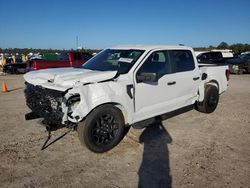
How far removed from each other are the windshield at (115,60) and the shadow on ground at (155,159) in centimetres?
150

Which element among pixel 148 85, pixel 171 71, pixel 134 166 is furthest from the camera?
pixel 171 71

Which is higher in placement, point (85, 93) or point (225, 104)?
point (85, 93)

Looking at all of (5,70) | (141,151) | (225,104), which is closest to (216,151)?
(141,151)

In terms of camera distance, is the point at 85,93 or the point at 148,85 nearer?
the point at 85,93

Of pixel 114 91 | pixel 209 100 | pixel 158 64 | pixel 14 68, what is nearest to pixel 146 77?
pixel 114 91

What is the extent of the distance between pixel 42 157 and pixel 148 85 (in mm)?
2299

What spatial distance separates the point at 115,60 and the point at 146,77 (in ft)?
3.26

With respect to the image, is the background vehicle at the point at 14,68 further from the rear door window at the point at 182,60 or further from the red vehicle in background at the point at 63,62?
the rear door window at the point at 182,60

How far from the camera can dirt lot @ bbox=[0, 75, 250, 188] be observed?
345cm

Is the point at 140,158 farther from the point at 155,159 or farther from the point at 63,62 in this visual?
the point at 63,62

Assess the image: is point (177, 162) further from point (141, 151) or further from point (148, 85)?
point (148, 85)

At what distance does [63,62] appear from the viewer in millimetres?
13961

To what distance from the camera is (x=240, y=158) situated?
13.5 feet

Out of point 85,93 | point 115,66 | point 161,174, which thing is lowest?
point 161,174
